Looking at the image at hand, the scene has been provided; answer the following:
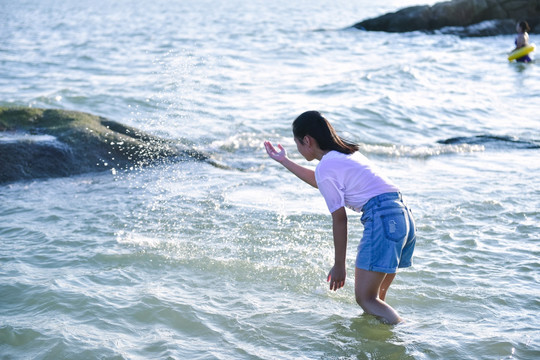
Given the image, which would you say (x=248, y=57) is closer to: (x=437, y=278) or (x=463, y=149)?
(x=463, y=149)

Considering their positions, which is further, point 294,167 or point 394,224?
point 294,167

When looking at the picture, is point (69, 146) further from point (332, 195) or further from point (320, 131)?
point (332, 195)

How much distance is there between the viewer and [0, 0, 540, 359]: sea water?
409 cm

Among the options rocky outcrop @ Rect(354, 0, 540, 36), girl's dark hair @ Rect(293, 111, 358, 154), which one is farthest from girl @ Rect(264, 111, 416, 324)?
rocky outcrop @ Rect(354, 0, 540, 36)

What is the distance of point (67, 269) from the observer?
5078mm

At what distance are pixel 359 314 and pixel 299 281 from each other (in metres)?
0.70

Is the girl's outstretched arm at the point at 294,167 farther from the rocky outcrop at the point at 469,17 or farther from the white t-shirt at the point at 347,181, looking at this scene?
the rocky outcrop at the point at 469,17

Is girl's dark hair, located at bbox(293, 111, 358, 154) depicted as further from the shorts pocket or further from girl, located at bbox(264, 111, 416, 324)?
the shorts pocket

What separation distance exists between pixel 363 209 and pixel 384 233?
0.22m

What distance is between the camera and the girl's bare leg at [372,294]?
12.9 ft

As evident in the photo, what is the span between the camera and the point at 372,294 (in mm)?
3980

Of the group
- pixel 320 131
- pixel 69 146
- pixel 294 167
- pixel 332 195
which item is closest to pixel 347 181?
pixel 332 195

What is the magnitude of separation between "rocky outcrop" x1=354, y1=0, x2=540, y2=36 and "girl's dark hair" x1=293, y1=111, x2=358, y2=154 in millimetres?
24456

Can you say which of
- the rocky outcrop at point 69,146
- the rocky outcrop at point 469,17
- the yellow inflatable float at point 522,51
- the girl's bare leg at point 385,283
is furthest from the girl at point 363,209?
the rocky outcrop at point 469,17
